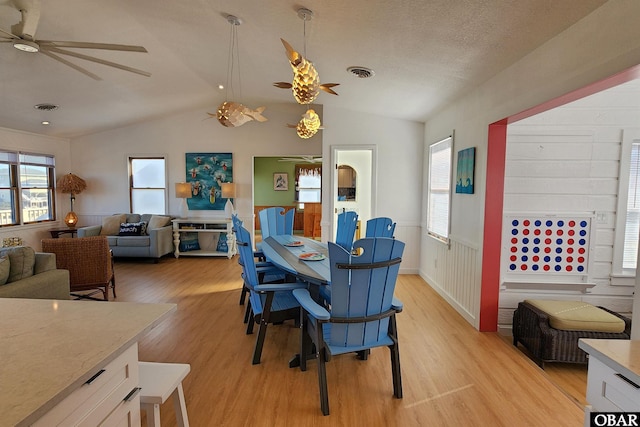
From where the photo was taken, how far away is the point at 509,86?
274 cm

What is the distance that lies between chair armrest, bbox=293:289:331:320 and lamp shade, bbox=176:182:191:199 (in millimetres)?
4879

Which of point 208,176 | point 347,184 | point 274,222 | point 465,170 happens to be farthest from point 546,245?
point 208,176

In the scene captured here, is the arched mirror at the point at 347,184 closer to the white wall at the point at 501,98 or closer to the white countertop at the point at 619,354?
the white wall at the point at 501,98

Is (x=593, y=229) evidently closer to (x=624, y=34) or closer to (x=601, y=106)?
(x=601, y=106)

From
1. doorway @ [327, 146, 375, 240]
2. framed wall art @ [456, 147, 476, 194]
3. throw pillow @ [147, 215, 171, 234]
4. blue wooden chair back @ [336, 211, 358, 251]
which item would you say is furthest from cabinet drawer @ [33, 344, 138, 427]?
doorway @ [327, 146, 375, 240]

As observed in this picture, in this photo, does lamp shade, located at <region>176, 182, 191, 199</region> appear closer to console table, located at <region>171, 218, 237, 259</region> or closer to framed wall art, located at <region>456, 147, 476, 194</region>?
console table, located at <region>171, 218, 237, 259</region>

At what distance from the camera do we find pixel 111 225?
6352mm

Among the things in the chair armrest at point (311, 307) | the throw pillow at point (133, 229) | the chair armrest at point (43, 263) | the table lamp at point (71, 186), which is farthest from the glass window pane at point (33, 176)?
the chair armrest at point (311, 307)

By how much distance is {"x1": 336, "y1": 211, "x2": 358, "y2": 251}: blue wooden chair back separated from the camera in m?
3.56

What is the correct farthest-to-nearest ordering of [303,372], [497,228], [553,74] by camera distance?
[497,228] → [303,372] → [553,74]

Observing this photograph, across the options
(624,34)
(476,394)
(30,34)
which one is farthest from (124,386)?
(624,34)

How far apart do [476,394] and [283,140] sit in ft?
18.2

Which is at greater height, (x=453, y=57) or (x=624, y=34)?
(x=453, y=57)

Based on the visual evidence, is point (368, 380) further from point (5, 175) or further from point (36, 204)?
point (36, 204)
